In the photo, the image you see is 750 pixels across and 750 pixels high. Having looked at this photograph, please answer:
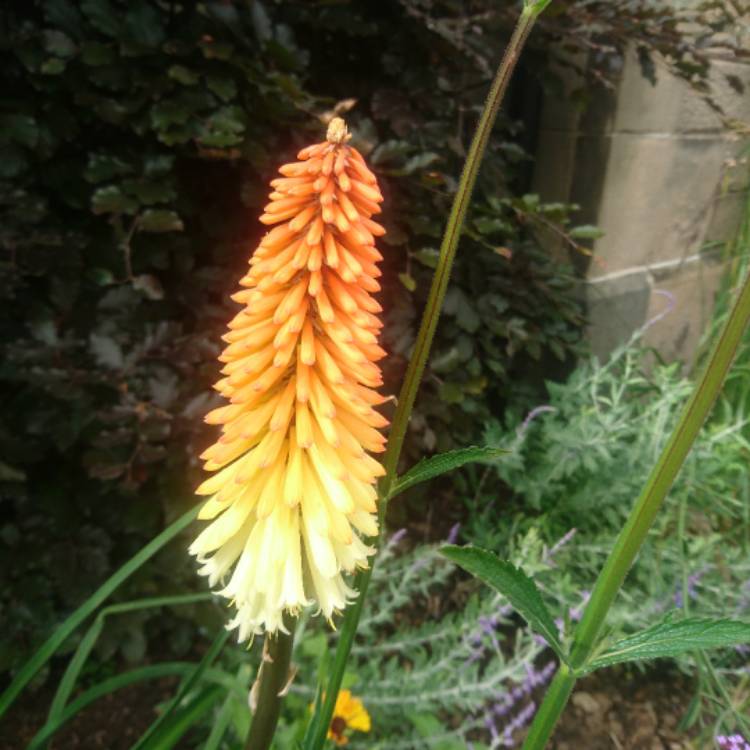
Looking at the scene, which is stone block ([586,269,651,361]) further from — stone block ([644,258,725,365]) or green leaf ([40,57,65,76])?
green leaf ([40,57,65,76])

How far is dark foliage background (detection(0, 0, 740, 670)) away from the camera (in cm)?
179

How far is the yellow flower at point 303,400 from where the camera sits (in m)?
0.86

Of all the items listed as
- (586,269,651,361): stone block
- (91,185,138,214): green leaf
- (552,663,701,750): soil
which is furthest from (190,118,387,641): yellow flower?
(586,269,651,361): stone block

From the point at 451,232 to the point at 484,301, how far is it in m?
1.81

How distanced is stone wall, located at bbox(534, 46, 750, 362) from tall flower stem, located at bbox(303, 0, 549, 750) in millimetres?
2599

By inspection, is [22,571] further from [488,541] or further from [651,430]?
[651,430]

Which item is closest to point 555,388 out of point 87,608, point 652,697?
point 652,697

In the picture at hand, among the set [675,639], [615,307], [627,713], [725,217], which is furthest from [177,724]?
[725,217]

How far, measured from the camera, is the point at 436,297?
0.74m

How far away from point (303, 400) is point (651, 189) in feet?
10.6

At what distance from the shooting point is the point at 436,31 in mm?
2051

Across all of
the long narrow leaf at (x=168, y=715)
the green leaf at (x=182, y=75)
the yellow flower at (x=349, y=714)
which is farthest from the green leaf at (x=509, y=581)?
the green leaf at (x=182, y=75)

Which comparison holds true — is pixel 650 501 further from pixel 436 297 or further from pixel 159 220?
pixel 159 220

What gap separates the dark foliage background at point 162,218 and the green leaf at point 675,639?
3.97 feet
